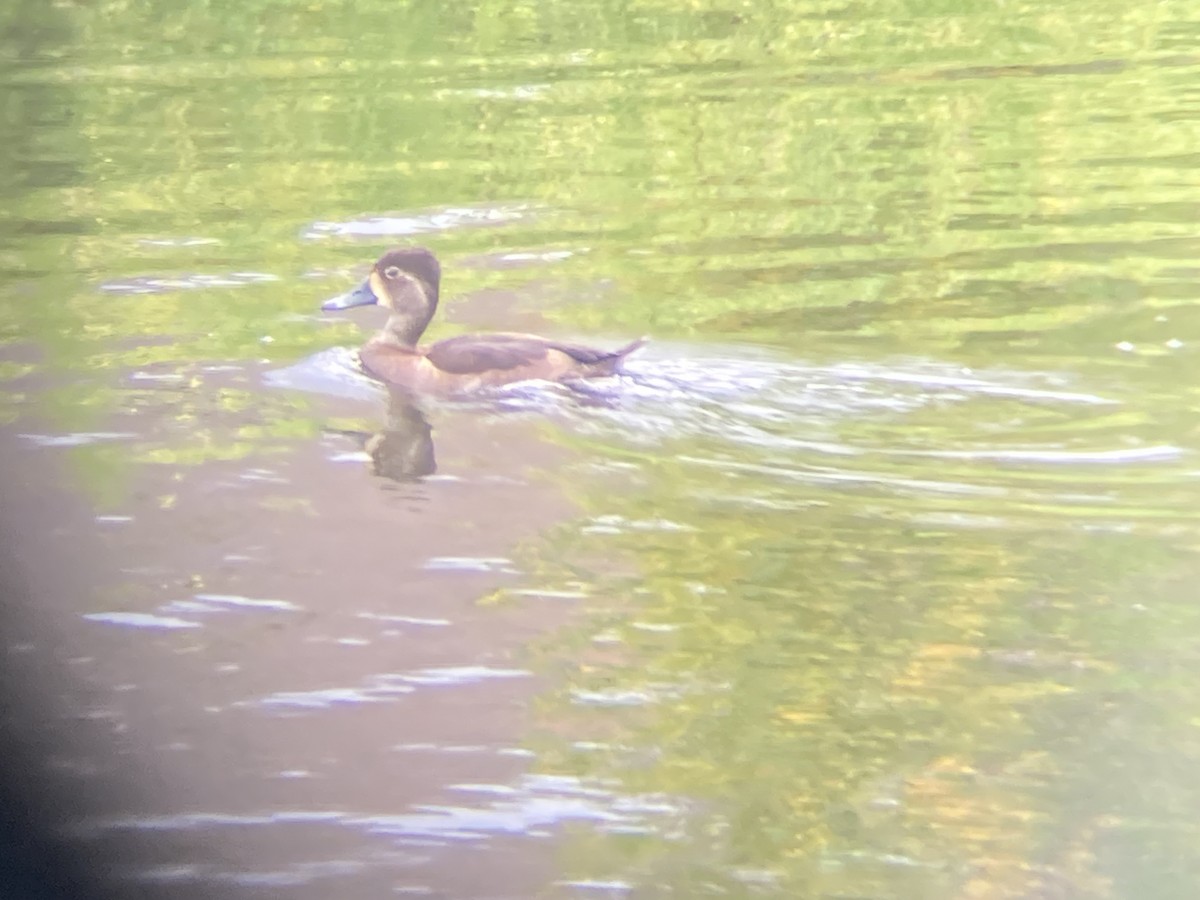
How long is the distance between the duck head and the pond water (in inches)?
8.1

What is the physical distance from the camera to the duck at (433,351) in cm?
443

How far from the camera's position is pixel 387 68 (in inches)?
303

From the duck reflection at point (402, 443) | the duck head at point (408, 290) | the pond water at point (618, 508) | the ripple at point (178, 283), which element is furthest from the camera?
the ripple at point (178, 283)

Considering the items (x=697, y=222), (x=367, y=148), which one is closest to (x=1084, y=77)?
(x=697, y=222)

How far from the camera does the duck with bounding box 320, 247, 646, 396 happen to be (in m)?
4.43

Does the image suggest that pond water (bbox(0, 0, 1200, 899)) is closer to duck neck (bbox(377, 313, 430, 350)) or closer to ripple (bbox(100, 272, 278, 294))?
ripple (bbox(100, 272, 278, 294))

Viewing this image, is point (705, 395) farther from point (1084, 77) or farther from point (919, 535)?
point (1084, 77)

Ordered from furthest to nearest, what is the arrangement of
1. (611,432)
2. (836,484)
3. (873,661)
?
(611,432)
(836,484)
(873,661)

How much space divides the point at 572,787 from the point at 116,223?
3.49 m

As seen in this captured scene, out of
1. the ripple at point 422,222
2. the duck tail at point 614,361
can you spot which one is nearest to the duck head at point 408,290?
the duck tail at point 614,361

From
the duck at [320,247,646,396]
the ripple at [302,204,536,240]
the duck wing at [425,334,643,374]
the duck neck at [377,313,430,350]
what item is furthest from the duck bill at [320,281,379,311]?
the ripple at [302,204,536,240]

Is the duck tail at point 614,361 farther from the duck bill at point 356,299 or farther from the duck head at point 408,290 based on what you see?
the duck bill at point 356,299

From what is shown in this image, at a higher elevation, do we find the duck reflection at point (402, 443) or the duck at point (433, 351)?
the duck at point (433, 351)

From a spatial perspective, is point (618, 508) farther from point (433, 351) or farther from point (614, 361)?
point (433, 351)
